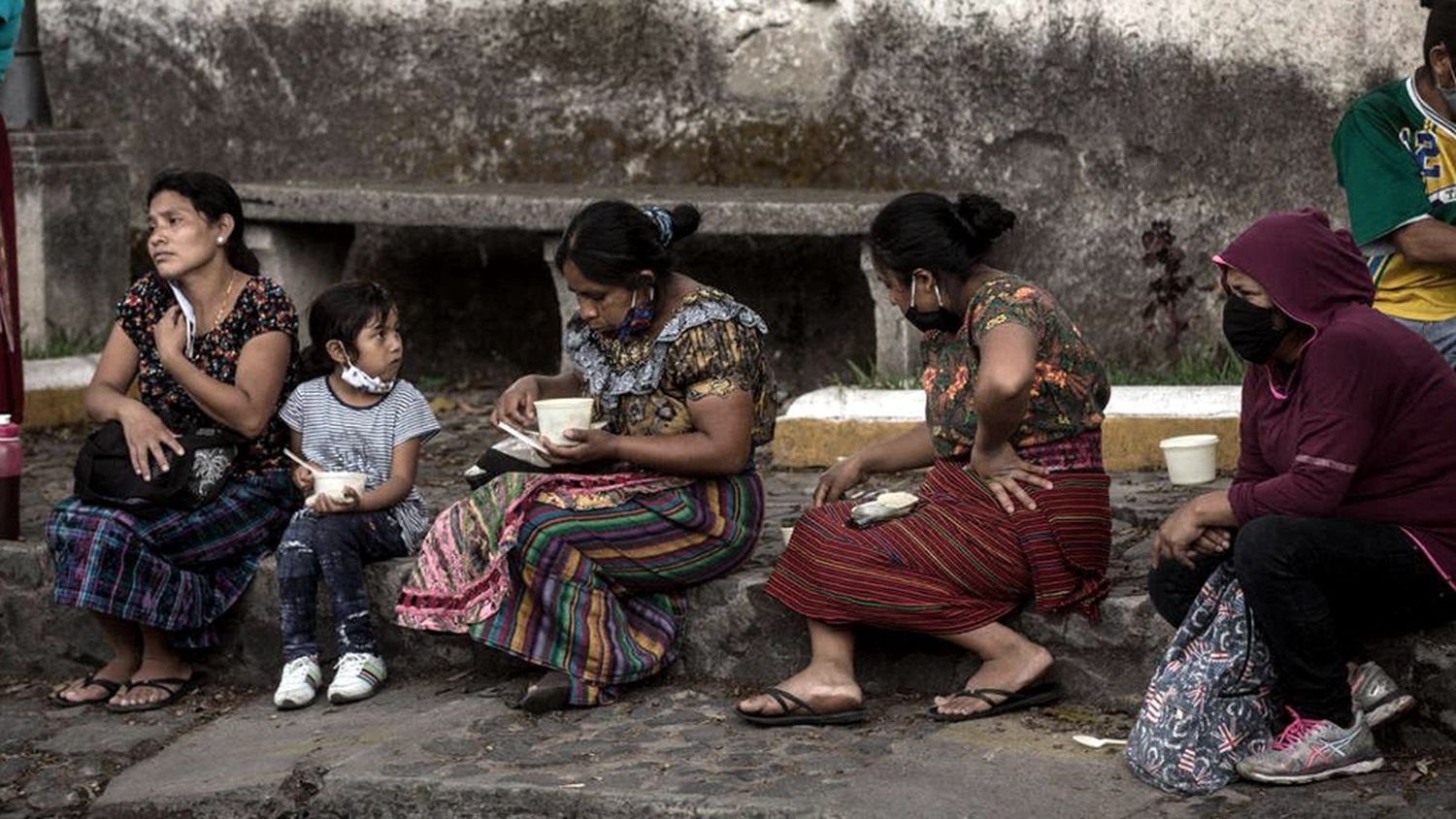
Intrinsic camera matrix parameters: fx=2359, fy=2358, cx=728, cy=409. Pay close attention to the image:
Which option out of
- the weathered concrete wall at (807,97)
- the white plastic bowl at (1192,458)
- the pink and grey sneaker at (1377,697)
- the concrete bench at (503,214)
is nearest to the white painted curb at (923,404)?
the concrete bench at (503,214)

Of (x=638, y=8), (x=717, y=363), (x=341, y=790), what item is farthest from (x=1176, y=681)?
(x=638, y=8)

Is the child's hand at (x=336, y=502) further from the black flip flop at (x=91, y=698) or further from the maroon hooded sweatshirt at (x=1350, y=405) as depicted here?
the maroon hooded sweatshirt at (x=1350, y=405)

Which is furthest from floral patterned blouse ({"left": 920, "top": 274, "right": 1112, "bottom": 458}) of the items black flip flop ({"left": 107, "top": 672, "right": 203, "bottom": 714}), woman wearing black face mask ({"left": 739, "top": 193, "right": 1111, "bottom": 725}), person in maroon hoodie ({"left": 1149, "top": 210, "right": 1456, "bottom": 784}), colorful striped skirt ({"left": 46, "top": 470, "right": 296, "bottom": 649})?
black flip flop ({"left": 107, "top": 672, "right": 203, "bottom": 714})

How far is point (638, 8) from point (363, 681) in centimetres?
316

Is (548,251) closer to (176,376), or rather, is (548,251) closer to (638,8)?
(638,8)

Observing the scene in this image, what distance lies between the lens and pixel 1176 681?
4.42m

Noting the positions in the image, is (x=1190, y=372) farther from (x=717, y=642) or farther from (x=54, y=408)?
(x=54, y=408)

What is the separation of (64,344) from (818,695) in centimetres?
421

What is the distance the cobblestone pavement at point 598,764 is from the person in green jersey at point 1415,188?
33.1 inches

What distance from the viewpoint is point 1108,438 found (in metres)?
6.52

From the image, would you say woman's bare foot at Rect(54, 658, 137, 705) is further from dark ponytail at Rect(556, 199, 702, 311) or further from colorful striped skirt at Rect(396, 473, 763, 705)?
dark ponytail at Rect(556, 199, 702, 311)

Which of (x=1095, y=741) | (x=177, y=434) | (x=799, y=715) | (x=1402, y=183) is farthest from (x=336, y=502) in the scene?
(x=1402, y=183)

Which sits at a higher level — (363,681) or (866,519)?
(866,519)

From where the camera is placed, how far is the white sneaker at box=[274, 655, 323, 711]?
5297 mm
